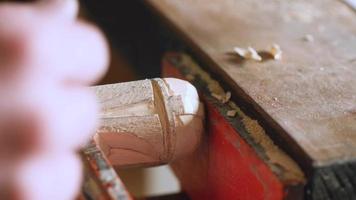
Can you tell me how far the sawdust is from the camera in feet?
1.63

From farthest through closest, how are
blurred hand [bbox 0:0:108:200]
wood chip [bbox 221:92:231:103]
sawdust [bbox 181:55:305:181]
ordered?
wood chip [bbox 221:92:231:103], sawdust [bbox 181:55:305:181], blurred hand [bbox 0:0:108:200]

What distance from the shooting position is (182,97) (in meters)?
0.59

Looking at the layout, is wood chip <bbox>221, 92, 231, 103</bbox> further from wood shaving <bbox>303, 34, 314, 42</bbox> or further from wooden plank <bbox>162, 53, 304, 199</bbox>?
wood shaving <bbox>303, 34, 314, 42</bbox>

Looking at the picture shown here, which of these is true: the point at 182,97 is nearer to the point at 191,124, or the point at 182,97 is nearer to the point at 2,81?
the point at 191,124

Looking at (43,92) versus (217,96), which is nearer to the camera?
(43,92)

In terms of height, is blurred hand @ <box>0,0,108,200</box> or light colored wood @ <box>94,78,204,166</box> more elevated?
blurred hand @ <box>0,0,108,200</box>

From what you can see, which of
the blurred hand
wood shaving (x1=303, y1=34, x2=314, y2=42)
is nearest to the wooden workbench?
wood shaving (x1=303, y1=34, x2=314, y2=42)

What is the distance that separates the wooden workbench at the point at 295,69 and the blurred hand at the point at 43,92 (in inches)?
7.9

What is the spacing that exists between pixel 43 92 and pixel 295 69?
33 centimetres

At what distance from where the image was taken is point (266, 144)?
54 centimetres

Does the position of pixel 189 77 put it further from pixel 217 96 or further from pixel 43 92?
pixel 43 92

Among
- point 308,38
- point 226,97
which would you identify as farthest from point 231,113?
point 308,38

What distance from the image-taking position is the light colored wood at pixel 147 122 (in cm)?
57

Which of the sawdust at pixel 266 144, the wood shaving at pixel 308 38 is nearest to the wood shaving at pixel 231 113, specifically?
the sawdust at pixel 266 144
